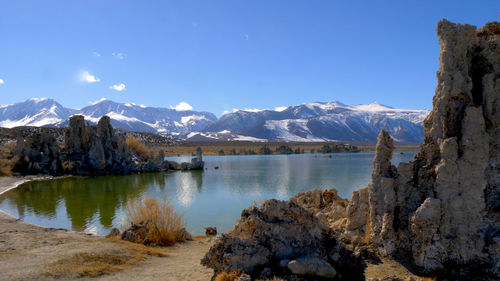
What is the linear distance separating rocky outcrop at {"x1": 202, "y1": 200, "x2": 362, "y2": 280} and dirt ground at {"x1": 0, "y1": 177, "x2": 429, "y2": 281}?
0.70 m

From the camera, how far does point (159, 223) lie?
36.8 ft

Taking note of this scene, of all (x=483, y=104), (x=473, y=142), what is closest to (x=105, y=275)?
(x=473, y=142)

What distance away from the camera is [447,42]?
24.5 feet

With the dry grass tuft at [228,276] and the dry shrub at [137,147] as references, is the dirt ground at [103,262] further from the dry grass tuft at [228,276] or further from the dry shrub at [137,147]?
the dry shrub at [137,147]

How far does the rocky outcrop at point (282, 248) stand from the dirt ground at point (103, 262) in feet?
2.28

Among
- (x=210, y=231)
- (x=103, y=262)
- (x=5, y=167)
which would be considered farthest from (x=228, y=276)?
(x=5, y=167)

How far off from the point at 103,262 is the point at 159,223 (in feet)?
11.1

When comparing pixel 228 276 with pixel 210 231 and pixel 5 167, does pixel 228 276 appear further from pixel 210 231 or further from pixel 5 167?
pixel 5 167

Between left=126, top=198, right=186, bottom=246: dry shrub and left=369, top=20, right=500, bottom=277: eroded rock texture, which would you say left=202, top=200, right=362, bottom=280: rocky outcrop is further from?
left=126, top=198, right=186, bottom=246: dry shrub

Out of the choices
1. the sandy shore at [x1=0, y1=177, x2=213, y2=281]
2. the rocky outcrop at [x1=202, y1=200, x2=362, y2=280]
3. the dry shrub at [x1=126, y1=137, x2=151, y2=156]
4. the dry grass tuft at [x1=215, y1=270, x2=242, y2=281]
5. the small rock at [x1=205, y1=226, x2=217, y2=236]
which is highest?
the dry shrub at [x1=126, y1=137, x2=151, y2=156]

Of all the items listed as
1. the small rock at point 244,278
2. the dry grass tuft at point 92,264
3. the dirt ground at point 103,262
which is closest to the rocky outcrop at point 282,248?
the small rock at point 244,278

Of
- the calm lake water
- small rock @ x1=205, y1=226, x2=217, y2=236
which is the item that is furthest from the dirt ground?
small rock @ x1=205, y1=226, x2=217, y2=236

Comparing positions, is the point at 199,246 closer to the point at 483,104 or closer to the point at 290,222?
the point at 290,222

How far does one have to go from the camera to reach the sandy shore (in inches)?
278
